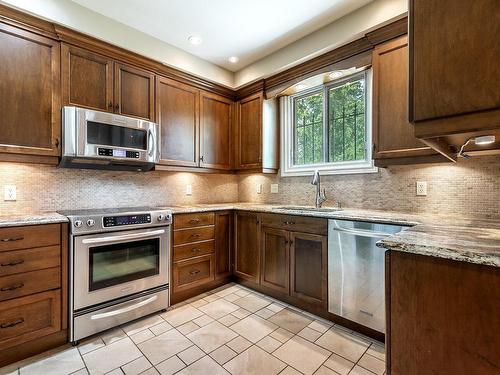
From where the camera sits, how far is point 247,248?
2996mm

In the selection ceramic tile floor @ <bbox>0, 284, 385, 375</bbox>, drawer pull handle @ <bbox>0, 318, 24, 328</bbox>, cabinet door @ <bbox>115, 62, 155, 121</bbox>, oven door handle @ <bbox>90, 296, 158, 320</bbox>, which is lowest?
ceramic tile floor @ <bbox>0, 284, 385, 375</bbox>

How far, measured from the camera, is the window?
2738mm

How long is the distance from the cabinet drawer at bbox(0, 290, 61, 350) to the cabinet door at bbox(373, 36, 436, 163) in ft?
9.20

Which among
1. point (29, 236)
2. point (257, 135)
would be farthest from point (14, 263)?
point (257, 135)

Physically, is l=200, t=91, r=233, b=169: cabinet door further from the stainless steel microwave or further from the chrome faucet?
the chrome faucet

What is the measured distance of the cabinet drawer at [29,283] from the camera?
5.63 ft

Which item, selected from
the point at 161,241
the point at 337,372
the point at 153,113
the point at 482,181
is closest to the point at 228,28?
the point at 153,113

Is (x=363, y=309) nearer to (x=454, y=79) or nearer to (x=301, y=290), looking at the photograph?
(x=301, y=290)

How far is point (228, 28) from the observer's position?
261cm

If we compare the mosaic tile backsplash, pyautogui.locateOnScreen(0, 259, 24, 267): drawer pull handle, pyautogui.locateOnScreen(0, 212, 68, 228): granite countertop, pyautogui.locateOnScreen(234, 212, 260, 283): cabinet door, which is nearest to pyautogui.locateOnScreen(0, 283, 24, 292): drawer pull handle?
pyautogui.locateOnScreen(0, 259, 24, 267): drawer pull handle

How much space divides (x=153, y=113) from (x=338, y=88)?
2.08 meters

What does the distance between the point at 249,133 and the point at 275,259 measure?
5.47 ft

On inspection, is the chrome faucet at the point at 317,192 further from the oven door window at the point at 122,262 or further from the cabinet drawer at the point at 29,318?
the cabinet drawer at the point at 29,318

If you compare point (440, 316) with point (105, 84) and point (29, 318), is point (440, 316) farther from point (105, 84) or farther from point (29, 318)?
point (105, 84)
